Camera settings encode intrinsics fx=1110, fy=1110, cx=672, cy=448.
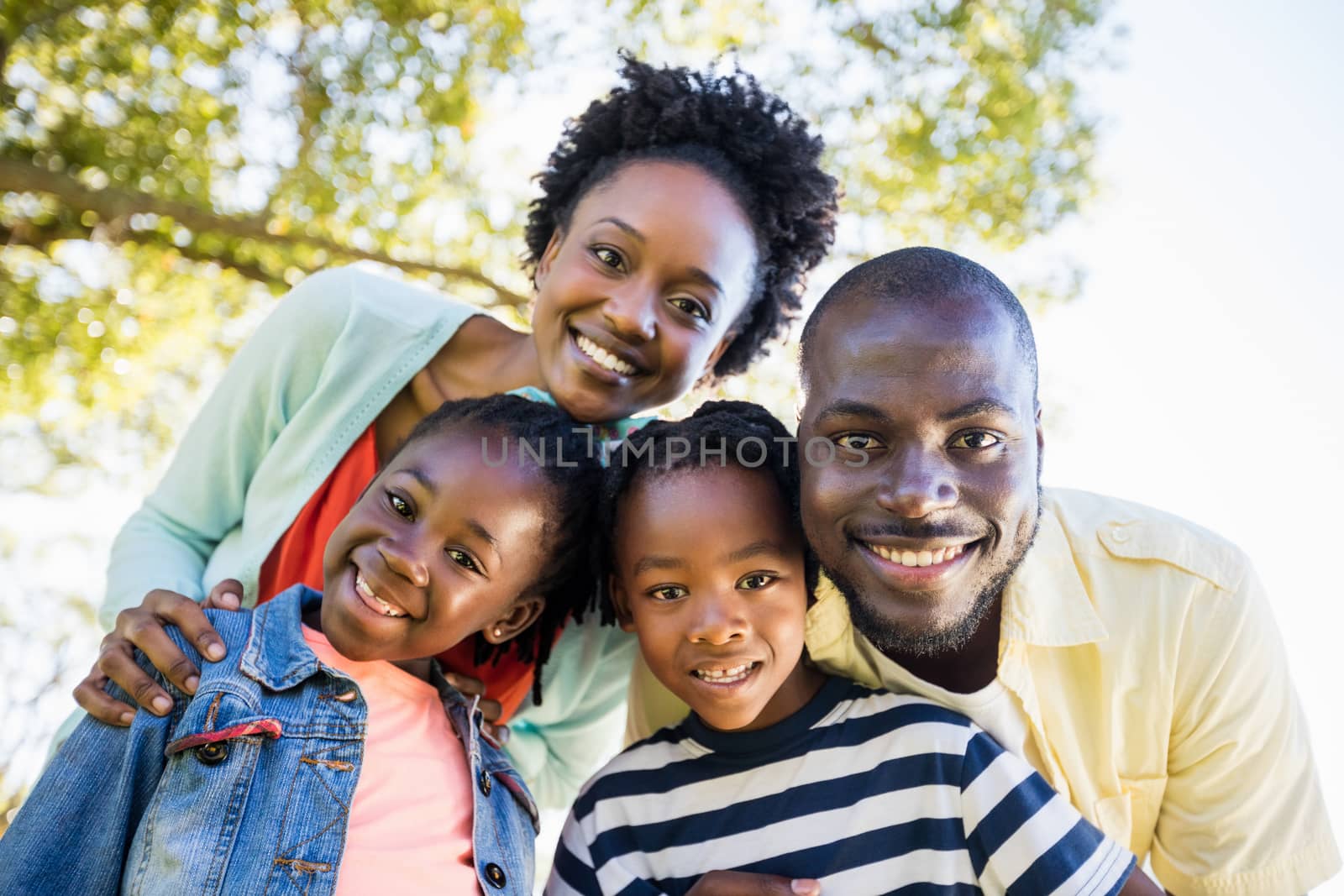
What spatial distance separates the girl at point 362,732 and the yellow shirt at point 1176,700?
33.4 inches

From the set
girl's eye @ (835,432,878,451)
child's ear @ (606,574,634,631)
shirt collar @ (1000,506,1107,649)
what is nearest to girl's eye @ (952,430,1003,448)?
girl's eye @ (835,432,878,451)

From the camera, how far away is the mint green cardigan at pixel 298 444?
9.11ft

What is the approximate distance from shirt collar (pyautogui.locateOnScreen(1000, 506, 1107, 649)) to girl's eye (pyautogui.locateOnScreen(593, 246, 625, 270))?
119 cm

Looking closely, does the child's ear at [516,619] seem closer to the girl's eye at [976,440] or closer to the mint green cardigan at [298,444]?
the mint green cardigan at [298,444]

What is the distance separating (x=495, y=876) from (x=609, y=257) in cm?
147

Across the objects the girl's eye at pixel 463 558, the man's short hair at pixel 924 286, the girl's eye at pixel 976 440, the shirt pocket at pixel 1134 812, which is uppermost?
the man's short hair at pixel 924 286

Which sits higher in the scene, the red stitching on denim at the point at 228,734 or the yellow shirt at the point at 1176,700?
the yellow shirt at the point at 1176,700

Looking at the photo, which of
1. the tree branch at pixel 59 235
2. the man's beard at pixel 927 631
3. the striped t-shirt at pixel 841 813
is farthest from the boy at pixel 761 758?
the tree branch at pixel 59 235

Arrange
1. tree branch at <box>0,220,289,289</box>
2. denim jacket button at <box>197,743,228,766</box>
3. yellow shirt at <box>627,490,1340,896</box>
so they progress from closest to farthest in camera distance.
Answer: denim jacket button at <box>197,743,228,766</box>
yellow shirt at <box>627,490,1340,896</box>
tree branch at <box>0,220,289,289</box>

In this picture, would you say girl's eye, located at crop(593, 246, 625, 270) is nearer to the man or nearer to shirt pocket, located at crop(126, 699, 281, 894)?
the man

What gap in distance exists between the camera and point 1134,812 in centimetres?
247

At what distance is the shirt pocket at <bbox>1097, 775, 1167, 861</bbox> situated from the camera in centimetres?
238

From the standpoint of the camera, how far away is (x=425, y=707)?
2.42 meters

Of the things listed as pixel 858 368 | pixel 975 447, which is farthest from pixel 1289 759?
pixel 858 368
